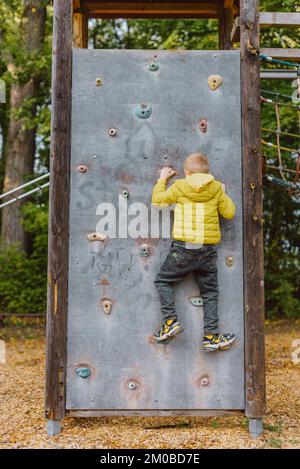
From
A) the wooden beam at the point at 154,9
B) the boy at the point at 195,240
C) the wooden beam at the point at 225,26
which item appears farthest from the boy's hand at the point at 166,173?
the wooden beam at the point at 154,9

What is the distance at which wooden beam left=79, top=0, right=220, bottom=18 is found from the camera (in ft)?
16.5

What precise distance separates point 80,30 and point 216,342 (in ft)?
9.59

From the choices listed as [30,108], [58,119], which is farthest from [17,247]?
[58,119]

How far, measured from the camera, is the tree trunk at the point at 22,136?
10.5 meters

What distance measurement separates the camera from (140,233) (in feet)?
12.8

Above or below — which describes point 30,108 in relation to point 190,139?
above

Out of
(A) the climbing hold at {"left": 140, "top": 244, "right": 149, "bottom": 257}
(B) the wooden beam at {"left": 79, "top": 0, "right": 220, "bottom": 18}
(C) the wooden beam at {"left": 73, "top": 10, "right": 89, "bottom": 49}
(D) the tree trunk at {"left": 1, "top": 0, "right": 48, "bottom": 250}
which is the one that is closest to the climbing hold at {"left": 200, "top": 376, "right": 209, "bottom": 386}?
(A) the climbing hold at {"left": 140, "top": 244, "right": 149, "bottom": 257}

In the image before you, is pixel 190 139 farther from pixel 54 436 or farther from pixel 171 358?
pixel 54 436

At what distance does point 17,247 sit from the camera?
11.0 meters

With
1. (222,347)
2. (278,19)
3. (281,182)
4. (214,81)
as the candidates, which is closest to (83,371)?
(222,347)

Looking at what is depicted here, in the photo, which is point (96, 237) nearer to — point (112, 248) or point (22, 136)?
point (112, 248)
